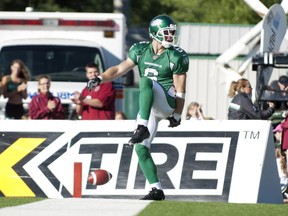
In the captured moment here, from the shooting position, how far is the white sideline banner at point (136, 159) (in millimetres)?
14438

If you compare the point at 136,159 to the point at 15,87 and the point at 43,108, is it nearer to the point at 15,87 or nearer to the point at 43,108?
the point at 43,108

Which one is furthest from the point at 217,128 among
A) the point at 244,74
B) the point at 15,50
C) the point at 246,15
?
the point at 246,15

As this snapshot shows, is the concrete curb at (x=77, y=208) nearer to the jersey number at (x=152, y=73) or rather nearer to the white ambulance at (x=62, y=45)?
the jersey number at (x=152, y=73)

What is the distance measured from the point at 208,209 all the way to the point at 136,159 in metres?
3.52

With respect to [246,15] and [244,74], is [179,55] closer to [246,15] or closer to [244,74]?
[244,74]

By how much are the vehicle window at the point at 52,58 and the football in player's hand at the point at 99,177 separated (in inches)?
232

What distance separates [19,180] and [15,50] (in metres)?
5.02

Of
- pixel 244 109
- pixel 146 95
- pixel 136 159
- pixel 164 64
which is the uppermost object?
pixel 164 64

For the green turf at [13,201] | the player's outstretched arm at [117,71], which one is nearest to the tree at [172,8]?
the player's outstretched arm at [117,71]

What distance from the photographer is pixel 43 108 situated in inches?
685

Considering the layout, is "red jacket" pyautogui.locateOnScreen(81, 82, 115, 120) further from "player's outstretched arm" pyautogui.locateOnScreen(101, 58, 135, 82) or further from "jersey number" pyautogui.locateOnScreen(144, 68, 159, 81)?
"jersey number" pyautogui.locateOnScreen(144, 68, 159, 81)

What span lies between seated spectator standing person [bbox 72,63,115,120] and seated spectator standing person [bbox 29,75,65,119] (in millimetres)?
323

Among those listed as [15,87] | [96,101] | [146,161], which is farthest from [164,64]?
[15,87]

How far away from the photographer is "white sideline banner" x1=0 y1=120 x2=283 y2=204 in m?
14.4
